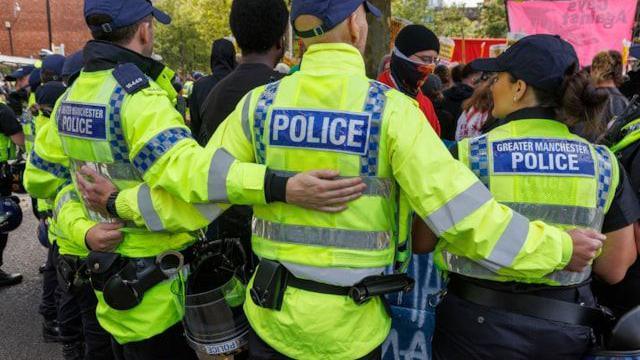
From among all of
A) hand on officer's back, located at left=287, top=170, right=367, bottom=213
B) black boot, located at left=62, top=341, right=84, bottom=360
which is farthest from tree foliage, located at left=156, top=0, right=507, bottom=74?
hand on officer's back, located at left=287, top=170, right=367, bottom=213

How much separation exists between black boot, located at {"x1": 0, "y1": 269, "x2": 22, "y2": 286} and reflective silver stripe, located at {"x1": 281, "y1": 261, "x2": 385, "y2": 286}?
4903mm

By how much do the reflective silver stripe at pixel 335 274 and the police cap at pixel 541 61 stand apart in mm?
943

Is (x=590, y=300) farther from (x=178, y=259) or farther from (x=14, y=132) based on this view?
(x=14, y=132)

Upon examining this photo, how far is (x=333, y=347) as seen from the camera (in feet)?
5.60

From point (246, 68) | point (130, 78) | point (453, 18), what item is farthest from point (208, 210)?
point (453, 18)

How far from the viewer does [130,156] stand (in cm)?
205

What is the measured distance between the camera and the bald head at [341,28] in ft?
5.65

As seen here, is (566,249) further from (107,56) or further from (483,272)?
(107,56)

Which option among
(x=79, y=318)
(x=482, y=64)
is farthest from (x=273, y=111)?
(x=79, y=318)

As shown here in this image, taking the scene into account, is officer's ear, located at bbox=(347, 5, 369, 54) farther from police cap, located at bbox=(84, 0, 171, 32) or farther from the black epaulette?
police cap, located at bbox=(84, 0, 171, 32)

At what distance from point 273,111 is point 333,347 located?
0.84 m

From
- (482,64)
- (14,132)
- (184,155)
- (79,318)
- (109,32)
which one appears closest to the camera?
(184,155)

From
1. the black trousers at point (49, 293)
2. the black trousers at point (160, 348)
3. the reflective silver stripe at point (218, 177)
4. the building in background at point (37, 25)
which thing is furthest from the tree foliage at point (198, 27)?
the reflective silver stripe at point (218, 177)

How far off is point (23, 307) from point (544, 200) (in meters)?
5.00
